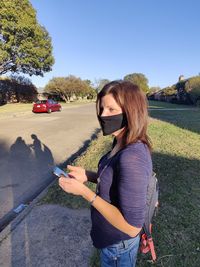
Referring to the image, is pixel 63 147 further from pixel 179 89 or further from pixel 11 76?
pixel 179 89

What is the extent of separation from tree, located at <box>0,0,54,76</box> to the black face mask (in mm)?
27877

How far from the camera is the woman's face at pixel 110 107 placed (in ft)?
5.33

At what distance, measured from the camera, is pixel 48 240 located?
3543 mm

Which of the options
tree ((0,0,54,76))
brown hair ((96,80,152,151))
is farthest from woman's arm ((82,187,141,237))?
tree ((0,0,54,76))

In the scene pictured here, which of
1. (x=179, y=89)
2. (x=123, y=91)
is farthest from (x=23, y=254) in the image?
(x=179, y=89)

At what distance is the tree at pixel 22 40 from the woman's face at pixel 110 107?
91.4ft

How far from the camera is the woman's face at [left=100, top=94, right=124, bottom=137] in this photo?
1626 mm

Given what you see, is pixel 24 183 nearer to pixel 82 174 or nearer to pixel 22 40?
pixel 82 174

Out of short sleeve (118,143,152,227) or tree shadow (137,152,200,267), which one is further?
tree shadow (137,152,200,267)

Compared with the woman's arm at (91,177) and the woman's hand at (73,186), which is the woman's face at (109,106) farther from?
the woman's arm at (91,177)

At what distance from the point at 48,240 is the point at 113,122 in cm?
249

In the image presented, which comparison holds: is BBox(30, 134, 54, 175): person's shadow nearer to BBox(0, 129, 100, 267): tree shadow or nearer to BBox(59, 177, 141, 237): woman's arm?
BBox(0, 129, 100, 267): tree shadow

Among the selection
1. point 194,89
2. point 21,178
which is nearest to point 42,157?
point 21,178

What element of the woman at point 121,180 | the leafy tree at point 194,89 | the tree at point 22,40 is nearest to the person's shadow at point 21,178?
the woman at point 121,180
